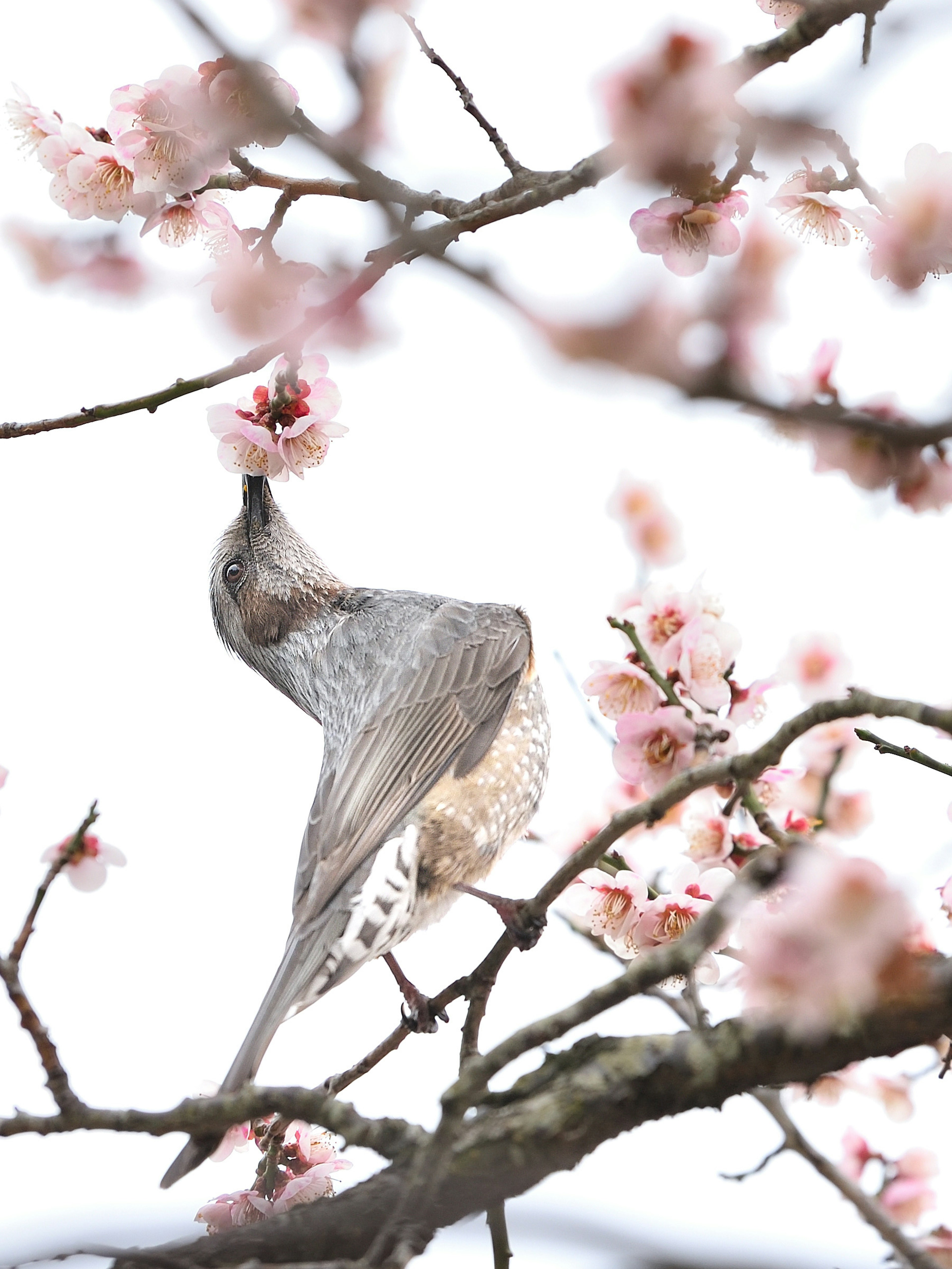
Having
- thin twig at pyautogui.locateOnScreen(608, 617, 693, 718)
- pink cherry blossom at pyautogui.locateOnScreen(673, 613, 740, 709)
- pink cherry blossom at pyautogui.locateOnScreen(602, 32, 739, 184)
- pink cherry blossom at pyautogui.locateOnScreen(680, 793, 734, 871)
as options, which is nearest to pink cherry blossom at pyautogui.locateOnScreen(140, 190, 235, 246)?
thin twig at pyautogui.locateOnScreen(608, 617, 693, 718)

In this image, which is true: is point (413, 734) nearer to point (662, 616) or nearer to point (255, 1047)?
point (255, 1047)

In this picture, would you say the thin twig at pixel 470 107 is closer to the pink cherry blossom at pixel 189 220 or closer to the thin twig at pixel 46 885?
the pink cherry blossom at pixel 189 220

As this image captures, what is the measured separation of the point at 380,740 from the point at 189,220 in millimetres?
2115

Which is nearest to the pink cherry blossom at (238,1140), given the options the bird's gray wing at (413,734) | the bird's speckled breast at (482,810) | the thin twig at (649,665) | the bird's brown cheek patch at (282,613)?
the bird's gray wing at (413,734)

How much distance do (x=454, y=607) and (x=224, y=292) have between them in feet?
8.75

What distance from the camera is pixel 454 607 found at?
17.4ft

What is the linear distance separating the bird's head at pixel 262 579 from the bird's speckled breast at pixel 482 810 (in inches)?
51.3

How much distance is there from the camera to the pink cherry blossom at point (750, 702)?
9.04 feet

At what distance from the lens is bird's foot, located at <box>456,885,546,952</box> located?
2.83 meters

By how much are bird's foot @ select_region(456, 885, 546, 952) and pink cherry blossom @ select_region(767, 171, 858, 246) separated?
159 centimetres

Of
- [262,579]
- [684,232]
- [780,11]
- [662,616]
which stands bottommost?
[662,616]

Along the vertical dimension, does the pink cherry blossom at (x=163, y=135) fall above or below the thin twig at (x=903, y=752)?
above

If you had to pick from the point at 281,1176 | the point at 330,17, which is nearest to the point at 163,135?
the point at 330,17

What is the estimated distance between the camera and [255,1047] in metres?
3.04
